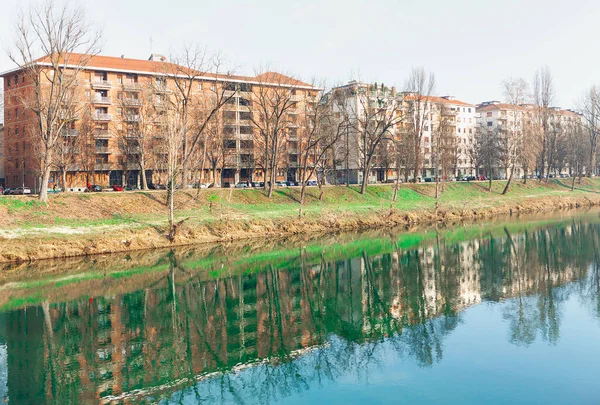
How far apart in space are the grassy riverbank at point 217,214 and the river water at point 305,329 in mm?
3398

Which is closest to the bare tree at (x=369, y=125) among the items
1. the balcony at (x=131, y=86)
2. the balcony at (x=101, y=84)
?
the balcony at (x=131, y=86)

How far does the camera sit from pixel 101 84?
81.5 meters

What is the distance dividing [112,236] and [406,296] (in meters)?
24.7

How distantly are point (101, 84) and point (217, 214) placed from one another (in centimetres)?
4327

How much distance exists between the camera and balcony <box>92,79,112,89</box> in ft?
266

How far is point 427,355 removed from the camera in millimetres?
17609

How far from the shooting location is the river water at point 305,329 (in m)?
15.1

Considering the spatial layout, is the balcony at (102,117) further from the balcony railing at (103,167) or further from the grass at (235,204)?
the grass at (235,204)

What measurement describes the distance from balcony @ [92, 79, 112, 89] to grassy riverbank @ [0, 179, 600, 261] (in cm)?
3612

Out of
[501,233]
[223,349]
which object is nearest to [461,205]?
[501,233]

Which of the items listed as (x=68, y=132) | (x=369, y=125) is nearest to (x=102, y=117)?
(x=68, y=132)

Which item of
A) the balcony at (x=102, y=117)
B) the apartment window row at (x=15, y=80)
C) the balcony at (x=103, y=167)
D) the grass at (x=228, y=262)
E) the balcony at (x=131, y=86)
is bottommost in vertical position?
the grass at (x=228, y=262)

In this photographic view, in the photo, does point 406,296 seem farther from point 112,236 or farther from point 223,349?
point 112,236

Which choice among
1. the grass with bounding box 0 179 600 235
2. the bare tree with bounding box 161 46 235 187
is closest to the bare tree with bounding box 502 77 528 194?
the grass with bounding box 0 179 600 235
